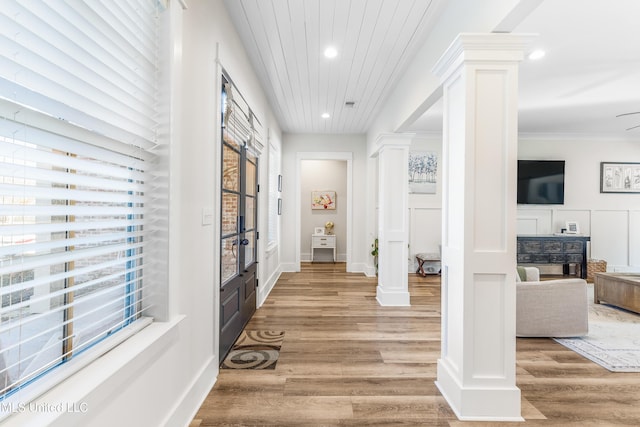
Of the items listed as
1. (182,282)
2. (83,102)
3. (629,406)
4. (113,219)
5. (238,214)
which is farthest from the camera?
(238,214)

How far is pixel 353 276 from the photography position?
6102 mm

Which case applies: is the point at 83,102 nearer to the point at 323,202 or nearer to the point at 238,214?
the point at 238,214

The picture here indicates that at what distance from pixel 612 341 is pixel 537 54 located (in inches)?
113

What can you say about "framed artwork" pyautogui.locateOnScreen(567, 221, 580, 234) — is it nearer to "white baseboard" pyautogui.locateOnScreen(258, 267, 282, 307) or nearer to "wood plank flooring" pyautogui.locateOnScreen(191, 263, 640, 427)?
"wood plank flooring" pyautogui.locateOnScreen(191, 263, 640, 427)

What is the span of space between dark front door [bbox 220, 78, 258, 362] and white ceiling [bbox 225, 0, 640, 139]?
Result: 929 mm

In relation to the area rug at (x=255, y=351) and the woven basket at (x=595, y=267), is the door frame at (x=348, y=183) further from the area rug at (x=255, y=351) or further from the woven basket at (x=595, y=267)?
the woven basket at (x=595, y=267)

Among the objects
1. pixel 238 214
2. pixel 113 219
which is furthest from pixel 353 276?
pixel 113 219

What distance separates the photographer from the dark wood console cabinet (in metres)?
5.84

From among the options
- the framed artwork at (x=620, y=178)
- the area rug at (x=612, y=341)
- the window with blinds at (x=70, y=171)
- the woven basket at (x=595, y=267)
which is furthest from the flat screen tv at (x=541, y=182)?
the window with blinds at (x=70, y=171)

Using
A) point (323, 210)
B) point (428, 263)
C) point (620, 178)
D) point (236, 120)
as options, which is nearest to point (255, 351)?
point (236, 120)

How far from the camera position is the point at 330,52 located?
3.09 meters

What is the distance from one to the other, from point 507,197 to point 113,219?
2044 millimetres

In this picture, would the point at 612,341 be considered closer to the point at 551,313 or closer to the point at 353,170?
the point at 551,313

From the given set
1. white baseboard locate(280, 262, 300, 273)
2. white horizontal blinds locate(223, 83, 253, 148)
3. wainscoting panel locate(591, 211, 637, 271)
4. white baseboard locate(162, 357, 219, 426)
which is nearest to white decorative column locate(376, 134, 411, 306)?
white horizontal blinds locate(223, 83, 253, 148)
